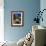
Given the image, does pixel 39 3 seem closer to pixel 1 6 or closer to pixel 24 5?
pixel 24 5

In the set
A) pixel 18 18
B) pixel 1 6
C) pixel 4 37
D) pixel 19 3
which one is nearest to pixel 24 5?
pixel 19 3

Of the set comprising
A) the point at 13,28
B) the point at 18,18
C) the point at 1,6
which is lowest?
the point at 13,28

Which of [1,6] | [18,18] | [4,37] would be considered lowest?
[4,37]

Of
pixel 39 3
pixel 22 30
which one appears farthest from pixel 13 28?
pixel 39 3

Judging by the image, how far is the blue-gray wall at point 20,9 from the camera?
19.3ft

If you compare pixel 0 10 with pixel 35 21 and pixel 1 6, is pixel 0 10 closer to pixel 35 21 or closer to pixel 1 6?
pixel 1 6

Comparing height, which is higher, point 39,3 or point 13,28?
point 39,3

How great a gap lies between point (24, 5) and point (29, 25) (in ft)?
2.84

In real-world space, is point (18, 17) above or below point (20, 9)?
below

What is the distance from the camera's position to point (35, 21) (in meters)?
5.91

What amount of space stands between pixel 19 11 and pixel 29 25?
72cm

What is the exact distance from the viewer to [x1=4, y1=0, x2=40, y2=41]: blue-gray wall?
5.88 metres

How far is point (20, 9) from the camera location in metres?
5.90

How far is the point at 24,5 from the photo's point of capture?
5.90 meters
